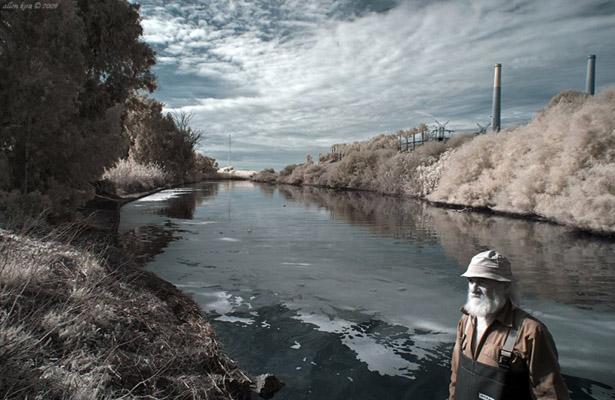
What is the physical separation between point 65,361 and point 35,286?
1.07 metres

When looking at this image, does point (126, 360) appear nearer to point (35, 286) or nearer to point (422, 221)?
point (35, 286)

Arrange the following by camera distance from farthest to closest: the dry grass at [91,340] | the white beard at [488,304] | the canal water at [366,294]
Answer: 1. the canal water at [366,294]
2. the dry grass at [91,340]
3. the white beard at [488,304]

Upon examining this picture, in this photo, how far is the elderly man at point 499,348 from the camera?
2.03 m

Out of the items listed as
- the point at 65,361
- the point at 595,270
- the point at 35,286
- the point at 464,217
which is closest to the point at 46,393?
the point at 65,361

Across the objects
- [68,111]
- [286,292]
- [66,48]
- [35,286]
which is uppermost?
[66,48]

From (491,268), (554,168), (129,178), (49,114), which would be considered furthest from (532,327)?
(129,178)

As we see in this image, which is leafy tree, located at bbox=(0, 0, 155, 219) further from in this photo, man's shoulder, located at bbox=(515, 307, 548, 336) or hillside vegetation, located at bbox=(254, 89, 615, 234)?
hillside vegetation, located at bbox=(254, 89, 615, 234)

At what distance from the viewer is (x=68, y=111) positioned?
25.4ft

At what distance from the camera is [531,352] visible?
6.68 ft

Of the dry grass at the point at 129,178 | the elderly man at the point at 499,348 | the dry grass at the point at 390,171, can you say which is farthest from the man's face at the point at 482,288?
the dry grass at the point at 390,171

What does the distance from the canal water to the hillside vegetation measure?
37.5 inches

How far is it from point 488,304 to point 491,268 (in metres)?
0.18

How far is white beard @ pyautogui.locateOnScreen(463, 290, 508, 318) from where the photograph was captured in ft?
7.28

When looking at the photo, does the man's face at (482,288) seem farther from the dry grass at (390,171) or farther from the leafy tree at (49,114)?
the dry grass at (390,171)
